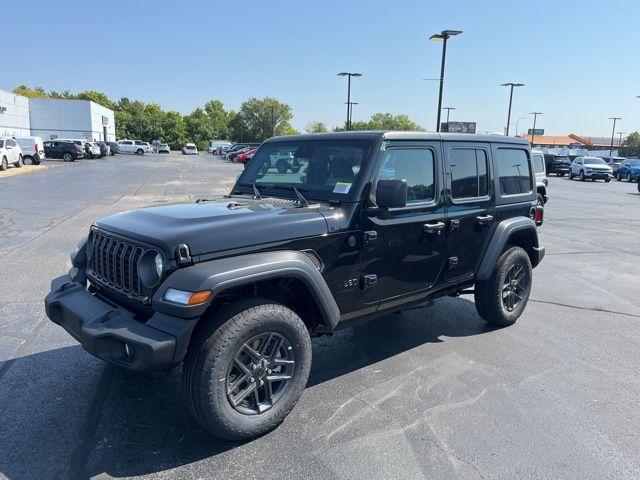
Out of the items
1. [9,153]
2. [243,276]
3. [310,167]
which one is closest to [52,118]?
[9,153]

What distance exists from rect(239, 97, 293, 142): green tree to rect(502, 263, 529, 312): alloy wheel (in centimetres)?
9573

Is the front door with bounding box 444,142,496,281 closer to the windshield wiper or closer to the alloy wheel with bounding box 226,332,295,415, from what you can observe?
the windshield wiper

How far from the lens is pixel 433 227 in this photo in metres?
4.01

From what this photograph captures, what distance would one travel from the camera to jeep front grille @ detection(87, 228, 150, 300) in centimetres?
304

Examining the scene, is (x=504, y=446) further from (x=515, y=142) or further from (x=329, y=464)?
(x=515, y=142)

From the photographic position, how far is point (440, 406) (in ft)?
11.5

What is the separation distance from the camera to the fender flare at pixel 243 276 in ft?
8.96

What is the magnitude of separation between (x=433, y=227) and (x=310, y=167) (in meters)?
1.12

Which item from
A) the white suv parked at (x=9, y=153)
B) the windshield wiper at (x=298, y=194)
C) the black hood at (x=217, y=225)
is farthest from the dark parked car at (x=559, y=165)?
the black hood at (x=217, y=225)

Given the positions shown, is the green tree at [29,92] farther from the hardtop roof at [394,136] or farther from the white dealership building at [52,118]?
the hardtop roof at [394,136]

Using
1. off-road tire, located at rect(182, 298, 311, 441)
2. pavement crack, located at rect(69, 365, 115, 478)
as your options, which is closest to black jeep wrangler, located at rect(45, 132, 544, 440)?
off-road tire, located at rect(182, 298, 311, 441)

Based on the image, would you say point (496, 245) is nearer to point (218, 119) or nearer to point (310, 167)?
point (310, 167)

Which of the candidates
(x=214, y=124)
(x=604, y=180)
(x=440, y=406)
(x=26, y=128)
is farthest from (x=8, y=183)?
(x=214, y=124)

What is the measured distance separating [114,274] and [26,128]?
63.8m
